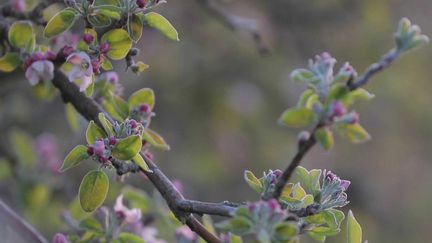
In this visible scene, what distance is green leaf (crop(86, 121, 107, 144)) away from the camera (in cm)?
131

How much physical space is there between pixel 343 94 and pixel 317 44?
3229 millimetres

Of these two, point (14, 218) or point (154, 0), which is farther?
point (14, 218)

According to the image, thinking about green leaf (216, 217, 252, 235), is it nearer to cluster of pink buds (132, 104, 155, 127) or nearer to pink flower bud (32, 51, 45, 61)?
cluster of pink buds (132, 104, 155, 127)

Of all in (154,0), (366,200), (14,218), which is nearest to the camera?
(154,0)

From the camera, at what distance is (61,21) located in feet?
4.53

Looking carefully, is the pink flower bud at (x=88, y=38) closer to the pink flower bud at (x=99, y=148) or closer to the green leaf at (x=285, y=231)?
the pink flower bud at (x=99, y=148)

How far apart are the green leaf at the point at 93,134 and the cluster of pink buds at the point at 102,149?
4 centimetres


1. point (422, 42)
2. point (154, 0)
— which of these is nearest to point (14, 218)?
point (154, 0)

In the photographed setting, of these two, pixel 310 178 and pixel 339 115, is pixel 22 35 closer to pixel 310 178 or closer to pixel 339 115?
pixel 310 178

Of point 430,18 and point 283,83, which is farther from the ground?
point 430,18

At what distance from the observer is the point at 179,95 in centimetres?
412

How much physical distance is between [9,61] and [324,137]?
0.76 meters

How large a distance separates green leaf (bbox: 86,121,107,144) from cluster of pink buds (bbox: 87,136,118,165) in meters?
0.04

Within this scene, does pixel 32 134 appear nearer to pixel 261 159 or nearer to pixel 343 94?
pixel 261 159
